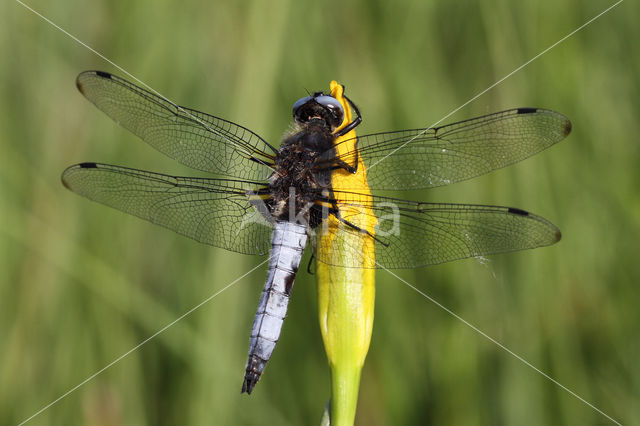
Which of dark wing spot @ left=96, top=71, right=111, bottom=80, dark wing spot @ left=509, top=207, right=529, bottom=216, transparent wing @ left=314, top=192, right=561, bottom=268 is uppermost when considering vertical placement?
dark wing spot @ left=96, top=71, right=111, bottom=80

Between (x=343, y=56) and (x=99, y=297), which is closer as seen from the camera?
(x=99, y=297)

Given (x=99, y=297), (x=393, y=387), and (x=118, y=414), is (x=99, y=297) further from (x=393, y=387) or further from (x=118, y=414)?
(x=393, y=387)

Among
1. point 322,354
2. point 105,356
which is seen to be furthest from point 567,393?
point 105,356

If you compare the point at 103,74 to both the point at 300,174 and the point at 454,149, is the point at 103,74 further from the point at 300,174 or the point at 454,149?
the point at 454,149

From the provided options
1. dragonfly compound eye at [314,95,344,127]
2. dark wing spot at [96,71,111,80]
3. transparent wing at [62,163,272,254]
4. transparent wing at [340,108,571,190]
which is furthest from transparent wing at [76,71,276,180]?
transparent wing at [340,108,571,190]

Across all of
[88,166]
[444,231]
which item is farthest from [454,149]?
[88,166]

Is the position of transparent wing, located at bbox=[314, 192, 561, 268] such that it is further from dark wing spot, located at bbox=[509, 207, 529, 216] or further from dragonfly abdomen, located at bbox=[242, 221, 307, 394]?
dragonfly abdomen, located at bbox=[242, 221, 307, 394]
